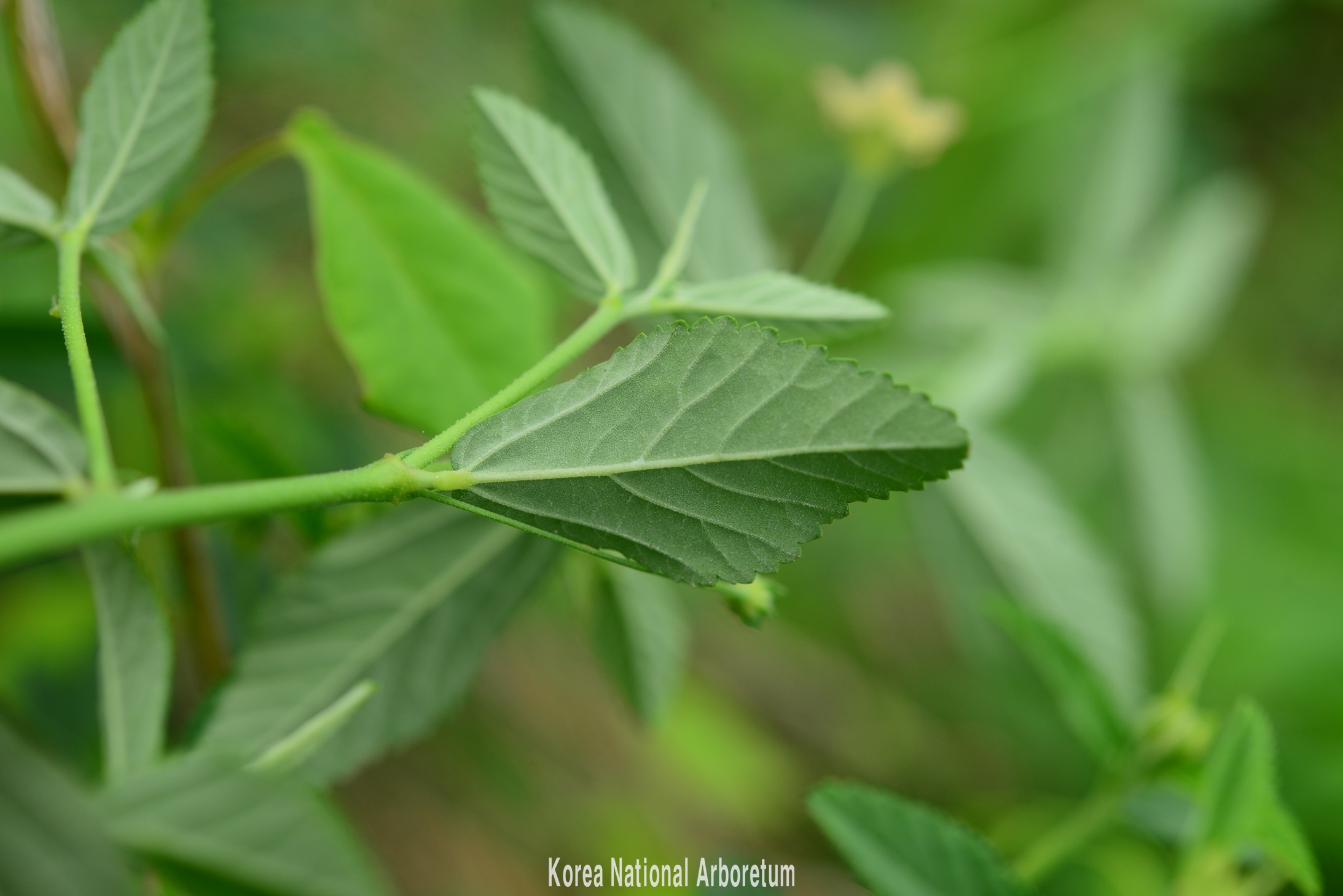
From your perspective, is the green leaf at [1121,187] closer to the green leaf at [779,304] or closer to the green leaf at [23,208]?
the green leaf at [779,304]

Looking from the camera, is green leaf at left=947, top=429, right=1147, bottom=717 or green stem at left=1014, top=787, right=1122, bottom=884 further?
A: green leaf at left=947, top=429, right=1147, bottom=717

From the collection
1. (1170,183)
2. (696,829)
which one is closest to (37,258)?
(696,829)

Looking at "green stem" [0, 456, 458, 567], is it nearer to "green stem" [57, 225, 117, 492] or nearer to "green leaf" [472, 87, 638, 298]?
"green stem" [57, 225, 117, 492]

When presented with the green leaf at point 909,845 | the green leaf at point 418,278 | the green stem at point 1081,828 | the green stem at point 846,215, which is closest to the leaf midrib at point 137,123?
the green leaf at point 418,278

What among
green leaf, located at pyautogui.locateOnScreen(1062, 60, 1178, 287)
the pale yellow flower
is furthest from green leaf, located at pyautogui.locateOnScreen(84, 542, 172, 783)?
green leaf, located at pyautogui.locateOnScreen(1062, 60, 1178, 287)

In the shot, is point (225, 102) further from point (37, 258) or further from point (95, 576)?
point (95, 576)

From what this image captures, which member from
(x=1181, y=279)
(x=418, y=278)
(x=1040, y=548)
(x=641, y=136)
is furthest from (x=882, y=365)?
(x=1181, y=279)

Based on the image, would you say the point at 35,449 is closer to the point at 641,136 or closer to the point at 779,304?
the point at 779,304
